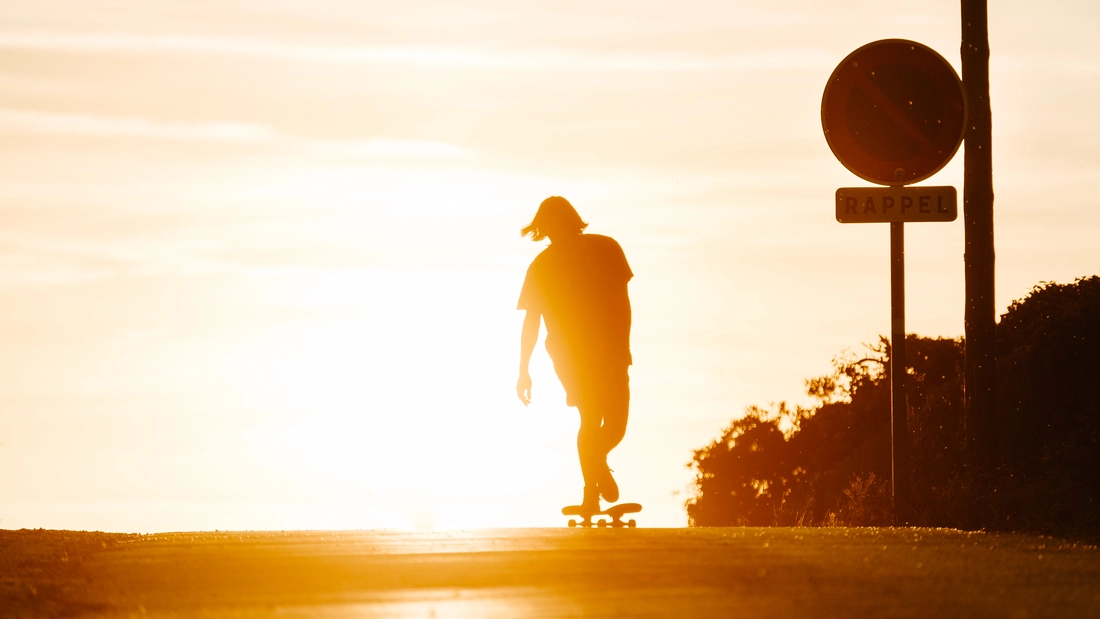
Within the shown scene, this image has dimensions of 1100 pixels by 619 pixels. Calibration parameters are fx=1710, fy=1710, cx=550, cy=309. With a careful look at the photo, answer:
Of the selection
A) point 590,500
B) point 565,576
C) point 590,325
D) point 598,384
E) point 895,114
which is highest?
point 895,114

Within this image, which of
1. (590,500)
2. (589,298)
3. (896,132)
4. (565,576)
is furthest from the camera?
(589,298)

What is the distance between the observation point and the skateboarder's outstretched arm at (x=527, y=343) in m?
11.9

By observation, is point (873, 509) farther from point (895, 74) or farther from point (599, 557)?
point (599, 557)

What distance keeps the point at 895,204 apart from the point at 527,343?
2.72m

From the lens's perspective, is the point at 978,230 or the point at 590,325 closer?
the point at 590,325

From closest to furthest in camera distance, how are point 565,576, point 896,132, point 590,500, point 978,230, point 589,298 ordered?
point 565,576 < point 896,132 < point 590,500 < point 589,298 < point 978,230

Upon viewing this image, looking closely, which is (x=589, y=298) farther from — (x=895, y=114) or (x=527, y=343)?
(x=895, y=114)

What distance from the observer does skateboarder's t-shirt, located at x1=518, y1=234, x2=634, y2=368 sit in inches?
459

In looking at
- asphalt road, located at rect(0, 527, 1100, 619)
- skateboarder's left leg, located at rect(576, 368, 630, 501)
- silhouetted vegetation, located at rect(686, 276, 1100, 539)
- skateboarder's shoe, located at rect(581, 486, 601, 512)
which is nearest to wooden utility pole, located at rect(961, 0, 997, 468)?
silhouetted vegetation, located at rect(686, 276, 1100, 539)

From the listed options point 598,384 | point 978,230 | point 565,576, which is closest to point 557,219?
point 598,384

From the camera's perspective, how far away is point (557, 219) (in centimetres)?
1166

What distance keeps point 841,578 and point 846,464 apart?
26033mm

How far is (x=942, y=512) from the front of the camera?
11.3 metres

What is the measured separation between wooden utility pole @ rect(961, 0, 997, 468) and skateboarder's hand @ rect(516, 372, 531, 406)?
10.9ft
